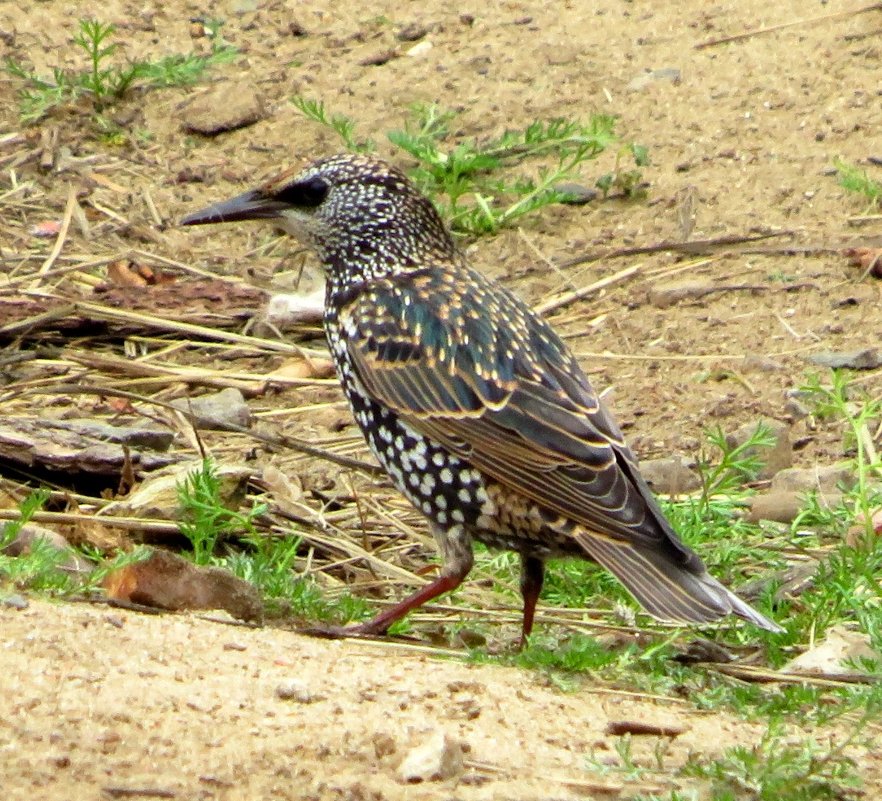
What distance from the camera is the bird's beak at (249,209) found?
20.0 feet

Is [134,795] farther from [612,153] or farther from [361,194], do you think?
[612,153]

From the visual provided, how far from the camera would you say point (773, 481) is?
21.0 ft

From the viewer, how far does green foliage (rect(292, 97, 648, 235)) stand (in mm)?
8414

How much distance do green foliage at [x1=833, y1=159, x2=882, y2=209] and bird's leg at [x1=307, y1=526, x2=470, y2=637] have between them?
3.68 metres

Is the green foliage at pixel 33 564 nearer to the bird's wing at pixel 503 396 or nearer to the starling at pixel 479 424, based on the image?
the starling at pixel 479 424

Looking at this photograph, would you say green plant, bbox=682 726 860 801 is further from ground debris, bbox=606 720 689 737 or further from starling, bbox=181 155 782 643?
starling, bbox=181 155 782 643

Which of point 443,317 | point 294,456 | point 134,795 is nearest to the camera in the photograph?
point 134,795

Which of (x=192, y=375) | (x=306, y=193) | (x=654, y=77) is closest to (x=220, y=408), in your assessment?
(x=192, y=375)

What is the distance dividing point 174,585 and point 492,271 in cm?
353

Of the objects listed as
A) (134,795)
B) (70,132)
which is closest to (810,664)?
(134,795)

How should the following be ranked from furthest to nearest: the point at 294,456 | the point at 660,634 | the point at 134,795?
the point at 294,456
the point at 660,634
the point at 134,795

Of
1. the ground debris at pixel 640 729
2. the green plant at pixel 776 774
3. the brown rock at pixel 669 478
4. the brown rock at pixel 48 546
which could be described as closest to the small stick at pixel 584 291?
the brown rock at pixel 669 478

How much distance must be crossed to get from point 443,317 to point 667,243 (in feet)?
9.63

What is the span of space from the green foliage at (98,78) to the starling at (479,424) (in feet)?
12.4
